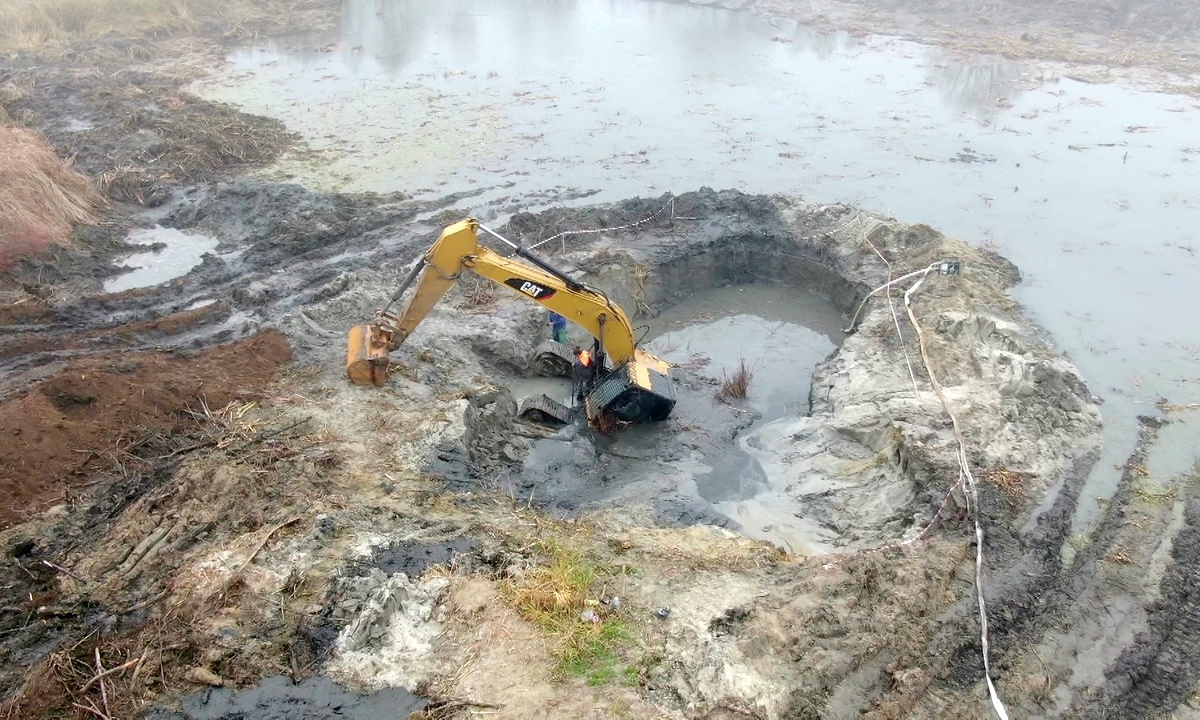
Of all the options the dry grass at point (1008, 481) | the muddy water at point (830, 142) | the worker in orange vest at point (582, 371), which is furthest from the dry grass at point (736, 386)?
the muddy water at point (830, 142)

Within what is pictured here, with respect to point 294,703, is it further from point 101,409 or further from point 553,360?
point 553,360

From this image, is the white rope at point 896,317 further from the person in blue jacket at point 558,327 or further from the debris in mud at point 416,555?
the debris in mud at point 416,555

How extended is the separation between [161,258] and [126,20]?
21000 mm

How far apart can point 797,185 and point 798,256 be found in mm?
3947

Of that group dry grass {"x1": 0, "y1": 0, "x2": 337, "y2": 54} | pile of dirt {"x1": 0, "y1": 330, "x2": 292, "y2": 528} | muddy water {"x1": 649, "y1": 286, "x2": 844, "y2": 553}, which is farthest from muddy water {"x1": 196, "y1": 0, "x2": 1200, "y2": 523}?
pile of dirt {"x1": 0, "y1": 330, "x2": 292, "y2": 528}

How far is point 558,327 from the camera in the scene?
1126cm

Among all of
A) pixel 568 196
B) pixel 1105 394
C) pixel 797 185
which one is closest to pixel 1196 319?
pixel 1105 394

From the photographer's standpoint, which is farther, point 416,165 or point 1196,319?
point 416,165

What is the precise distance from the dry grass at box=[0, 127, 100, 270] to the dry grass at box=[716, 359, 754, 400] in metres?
11.8

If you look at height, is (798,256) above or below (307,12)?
below

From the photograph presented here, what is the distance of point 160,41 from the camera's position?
2792cm

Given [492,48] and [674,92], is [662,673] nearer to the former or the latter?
[674,92]

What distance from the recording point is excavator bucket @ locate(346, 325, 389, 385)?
9523mm

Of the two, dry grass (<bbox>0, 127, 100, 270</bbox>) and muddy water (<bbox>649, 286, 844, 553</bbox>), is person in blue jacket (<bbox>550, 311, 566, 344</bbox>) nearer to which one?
muddy water (<bbox>649, 286, 844, 553</bbox>)
